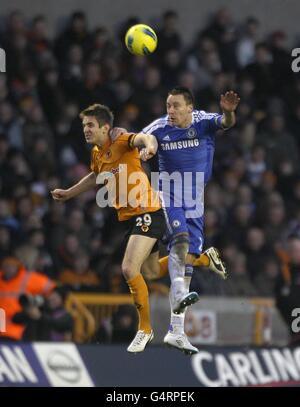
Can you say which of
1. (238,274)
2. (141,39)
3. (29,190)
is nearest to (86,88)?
(29,190)

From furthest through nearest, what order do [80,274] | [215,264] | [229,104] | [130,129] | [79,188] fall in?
[130,129] < [80,274] < [215,264] < [79,188] < [229,104]

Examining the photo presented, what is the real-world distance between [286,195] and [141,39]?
A: 7.32 metres

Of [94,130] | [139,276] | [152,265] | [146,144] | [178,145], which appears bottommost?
[139,276]

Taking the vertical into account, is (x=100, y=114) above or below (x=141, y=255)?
above

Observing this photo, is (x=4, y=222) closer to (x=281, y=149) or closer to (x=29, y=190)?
(x=29, y=190)

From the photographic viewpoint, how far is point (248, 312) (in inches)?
677

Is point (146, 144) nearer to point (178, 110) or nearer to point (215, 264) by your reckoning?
point (178, 110)

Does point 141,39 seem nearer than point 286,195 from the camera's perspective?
Yes

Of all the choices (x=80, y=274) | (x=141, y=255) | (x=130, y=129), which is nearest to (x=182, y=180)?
(x=141, y=255)

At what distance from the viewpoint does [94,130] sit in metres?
13.2

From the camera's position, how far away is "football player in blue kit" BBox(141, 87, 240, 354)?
42.9ft

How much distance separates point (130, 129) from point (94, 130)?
6569 mm

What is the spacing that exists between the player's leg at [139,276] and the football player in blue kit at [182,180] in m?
0.27

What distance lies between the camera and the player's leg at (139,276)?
13.2 m
